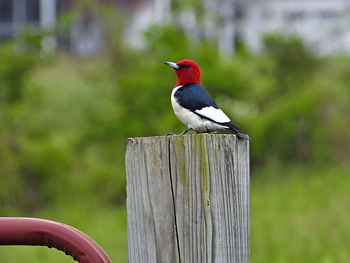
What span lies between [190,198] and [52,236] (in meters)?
0.33

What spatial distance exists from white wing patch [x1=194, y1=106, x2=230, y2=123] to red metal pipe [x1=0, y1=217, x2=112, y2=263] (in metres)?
1.16

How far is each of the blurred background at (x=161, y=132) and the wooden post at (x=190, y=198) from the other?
13.3 feet

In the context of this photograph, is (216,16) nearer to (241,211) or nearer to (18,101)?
(18,101)

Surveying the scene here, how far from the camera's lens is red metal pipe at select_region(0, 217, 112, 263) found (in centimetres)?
153

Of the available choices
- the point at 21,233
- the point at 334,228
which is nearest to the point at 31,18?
the point at 334,228

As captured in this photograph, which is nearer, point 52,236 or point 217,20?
point 52,236

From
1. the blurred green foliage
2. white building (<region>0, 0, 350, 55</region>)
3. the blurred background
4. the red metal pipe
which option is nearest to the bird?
the red metal pipe

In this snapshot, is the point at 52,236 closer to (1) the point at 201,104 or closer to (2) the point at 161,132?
(1) the point at 201,104

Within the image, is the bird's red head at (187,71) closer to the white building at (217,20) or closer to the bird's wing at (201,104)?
the bird's wing at (201,104)

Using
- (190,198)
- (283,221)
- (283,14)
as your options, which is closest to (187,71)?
(190,198)

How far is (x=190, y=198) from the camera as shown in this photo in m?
1.58

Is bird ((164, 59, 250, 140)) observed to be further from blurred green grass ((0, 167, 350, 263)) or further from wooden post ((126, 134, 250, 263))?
blurred green grass ((0, 167, 350, 263))

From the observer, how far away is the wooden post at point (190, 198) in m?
1.58

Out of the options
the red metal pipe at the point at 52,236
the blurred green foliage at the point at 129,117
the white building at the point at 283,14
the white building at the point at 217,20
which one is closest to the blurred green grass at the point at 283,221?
the blurred green foliage at the point at 129,117
